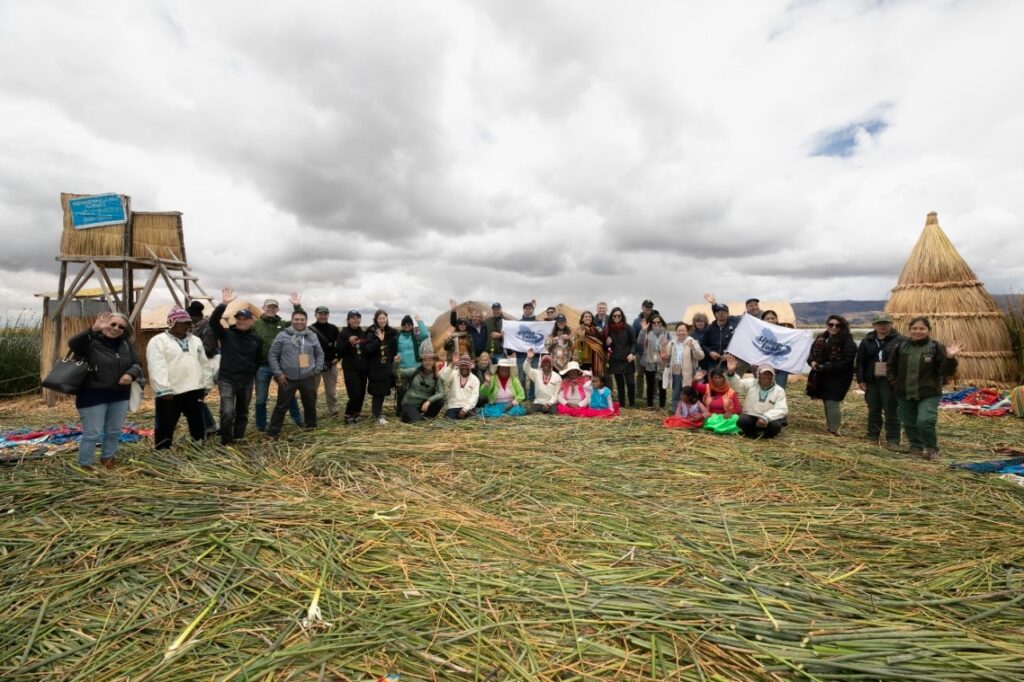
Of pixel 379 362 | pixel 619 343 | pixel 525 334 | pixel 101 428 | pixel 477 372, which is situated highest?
pixel 525 334

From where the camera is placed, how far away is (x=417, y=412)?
312 inches

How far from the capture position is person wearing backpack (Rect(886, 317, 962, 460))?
5879 millimetres

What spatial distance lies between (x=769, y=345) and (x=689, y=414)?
2375mm

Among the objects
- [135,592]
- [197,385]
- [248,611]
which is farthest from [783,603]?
[197,385]

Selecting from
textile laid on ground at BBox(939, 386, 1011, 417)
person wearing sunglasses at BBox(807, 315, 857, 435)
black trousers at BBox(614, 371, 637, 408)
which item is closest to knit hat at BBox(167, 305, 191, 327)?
black trousers at BBox(614, 371, 637, 408)

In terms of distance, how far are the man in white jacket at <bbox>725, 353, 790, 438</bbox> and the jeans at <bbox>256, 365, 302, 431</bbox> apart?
6.24 m

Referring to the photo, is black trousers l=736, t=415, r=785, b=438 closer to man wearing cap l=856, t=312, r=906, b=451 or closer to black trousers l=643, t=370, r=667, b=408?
man wearing cap l=856, t=312, r=906, b=451

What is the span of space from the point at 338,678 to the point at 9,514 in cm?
353

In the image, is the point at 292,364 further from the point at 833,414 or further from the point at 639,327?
the point at 833,414

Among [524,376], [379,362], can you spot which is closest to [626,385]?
[524,376]

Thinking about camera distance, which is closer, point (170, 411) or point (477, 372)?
point (170, 411)

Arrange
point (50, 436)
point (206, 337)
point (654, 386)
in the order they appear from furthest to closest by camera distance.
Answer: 1. point (654, 386)
2. point (50, 436)
3. point (206, 337)

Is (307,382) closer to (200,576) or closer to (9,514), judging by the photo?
(9,514)

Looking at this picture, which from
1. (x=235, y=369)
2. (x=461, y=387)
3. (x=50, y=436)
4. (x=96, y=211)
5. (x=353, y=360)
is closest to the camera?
(x=235, y=369)
